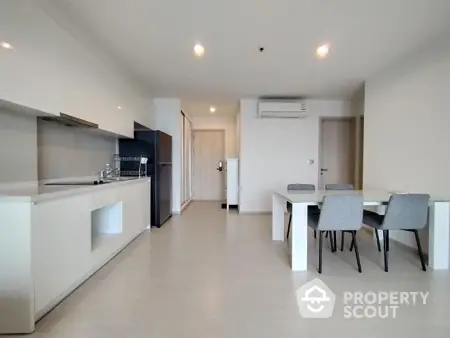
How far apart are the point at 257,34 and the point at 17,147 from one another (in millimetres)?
2698

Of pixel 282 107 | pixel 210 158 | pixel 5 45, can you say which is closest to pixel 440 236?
pixel 282 107

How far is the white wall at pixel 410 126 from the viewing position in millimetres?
3406

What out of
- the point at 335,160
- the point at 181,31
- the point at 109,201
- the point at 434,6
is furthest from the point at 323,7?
the point at 335,160

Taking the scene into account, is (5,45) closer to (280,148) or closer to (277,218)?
(277,218)

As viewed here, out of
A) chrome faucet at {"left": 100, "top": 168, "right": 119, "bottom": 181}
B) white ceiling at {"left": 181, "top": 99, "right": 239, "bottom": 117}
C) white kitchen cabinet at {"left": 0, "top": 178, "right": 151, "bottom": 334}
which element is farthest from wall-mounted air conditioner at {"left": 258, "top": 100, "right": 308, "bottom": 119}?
white kitchen cabinet at {"left": 0, "top": 178, "right": 151, "bottom": 334}

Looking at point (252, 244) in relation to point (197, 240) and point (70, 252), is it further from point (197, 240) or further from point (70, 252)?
point (70, 252)

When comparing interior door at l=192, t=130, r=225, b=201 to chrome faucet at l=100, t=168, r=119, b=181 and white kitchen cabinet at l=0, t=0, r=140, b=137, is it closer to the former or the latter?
chrome faucet at l=100, t=168, r=119, b=181

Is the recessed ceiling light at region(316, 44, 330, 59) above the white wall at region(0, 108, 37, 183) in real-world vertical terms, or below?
above

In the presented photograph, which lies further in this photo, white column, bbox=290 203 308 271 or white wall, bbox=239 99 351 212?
white wall, bbox=239 99 351 212

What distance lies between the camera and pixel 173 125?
6.66 meters

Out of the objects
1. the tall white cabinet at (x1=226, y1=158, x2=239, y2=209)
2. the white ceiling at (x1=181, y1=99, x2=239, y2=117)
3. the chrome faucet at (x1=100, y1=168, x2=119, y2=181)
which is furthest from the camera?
the tall white cabinet at (x1=226, y1=158, x2=239, y2=209)

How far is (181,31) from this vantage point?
11.4 feet

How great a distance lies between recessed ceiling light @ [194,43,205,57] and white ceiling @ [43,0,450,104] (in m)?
0.06

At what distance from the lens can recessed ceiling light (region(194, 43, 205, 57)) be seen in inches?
151
